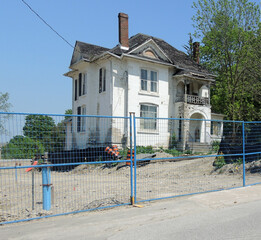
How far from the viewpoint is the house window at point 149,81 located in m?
25.1

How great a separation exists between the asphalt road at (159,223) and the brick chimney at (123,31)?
19.0 metres

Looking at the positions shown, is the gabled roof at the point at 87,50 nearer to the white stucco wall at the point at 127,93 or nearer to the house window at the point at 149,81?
the white stucco wall at the point at 127,93

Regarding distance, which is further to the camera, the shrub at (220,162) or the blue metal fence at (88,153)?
the shrub at (220,162)

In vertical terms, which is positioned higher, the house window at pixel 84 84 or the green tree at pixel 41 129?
the house window at pixel 84 84

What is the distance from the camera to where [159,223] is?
5.87 m

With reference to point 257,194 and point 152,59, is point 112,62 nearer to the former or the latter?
point 152,59

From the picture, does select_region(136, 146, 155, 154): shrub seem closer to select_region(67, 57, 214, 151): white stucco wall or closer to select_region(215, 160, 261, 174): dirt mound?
select_region(215, 160, 261, 174): dirt mound

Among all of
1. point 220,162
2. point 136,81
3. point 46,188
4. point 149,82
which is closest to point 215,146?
point 220,162

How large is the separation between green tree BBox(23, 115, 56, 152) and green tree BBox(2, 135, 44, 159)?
4.2 inches

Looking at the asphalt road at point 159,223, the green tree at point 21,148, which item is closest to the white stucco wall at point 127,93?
the asphalt road at point 159,223

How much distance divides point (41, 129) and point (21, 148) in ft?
1.91

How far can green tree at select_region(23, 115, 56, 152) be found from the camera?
6.25 metres

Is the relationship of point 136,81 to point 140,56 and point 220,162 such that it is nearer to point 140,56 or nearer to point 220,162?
point 140,56

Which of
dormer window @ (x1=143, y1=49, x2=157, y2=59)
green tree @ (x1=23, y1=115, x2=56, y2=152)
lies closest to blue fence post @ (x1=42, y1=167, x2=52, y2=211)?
green tree @ (x1=23, y1=115, x2=56, y2=152)
